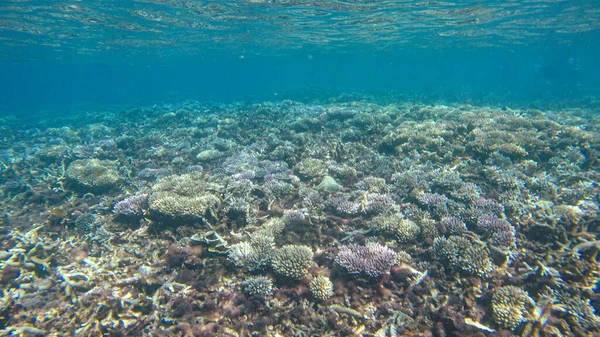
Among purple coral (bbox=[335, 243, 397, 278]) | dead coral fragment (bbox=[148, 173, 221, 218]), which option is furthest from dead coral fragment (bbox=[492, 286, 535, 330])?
dead coral fragment (bbox=[148, 173, 221, 218])

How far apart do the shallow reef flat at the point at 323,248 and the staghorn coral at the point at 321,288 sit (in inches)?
1.2

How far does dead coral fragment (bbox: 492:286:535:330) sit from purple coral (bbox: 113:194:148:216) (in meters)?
7.64

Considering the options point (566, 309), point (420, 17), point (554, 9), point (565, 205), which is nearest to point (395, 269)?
point (566, 309)

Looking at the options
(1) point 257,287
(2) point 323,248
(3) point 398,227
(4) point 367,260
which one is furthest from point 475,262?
(1) point 257,287

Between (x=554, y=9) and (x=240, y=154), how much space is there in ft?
113

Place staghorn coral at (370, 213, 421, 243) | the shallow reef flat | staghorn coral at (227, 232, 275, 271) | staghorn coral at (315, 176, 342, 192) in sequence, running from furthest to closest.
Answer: staghorn coral at (315, 176, 342, 192) < staghorn coral at (370, 213, 421, 243) < staghorn coral at (227, 232, 275, 271) < the shallow reef flat

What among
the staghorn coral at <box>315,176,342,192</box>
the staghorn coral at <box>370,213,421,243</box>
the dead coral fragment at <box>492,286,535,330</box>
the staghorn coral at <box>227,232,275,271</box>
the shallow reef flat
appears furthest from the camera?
the staghorn coral at <box>315,176,342,192</box>

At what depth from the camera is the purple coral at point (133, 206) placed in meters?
6.81

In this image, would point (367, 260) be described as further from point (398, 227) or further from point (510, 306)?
point (510, 306)

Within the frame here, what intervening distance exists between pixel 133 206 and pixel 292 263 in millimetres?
4683

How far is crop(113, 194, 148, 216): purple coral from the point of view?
6812mm

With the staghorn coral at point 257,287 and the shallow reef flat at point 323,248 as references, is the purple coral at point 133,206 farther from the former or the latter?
the staghorn coral at point 257,287

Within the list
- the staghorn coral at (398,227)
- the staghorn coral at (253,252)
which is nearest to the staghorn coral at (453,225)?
the staghorn coral at (398,227)

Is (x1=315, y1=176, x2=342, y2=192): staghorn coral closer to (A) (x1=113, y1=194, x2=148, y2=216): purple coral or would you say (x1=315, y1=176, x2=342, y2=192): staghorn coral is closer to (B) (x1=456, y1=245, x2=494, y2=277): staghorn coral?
(B) (x1=456, y1=245, x2=494, y2=277): staghorn coral
